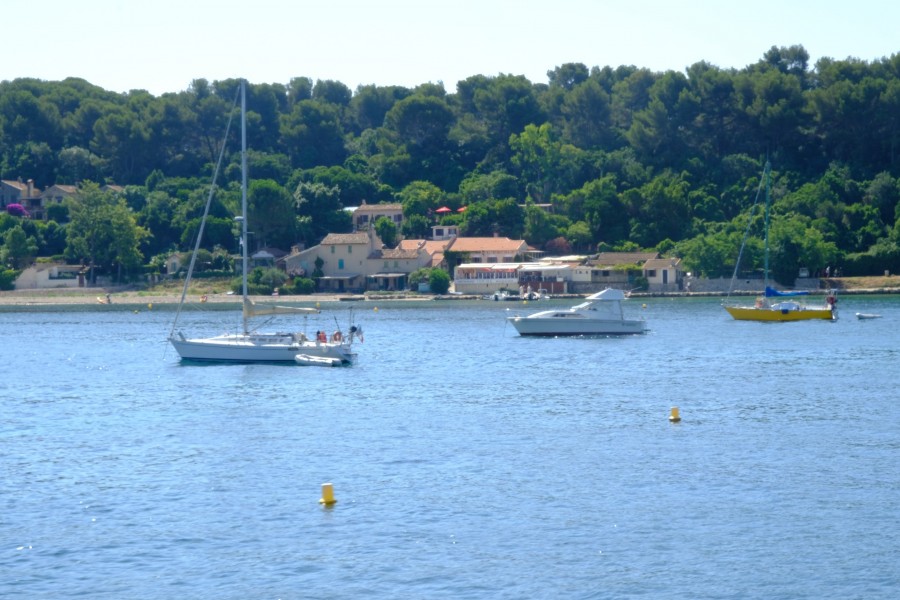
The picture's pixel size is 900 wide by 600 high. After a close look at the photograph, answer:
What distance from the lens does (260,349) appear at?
5769 cm

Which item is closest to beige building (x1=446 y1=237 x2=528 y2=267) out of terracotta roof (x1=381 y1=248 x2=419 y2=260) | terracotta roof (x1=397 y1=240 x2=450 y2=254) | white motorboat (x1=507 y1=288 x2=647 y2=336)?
terracotta roof (x1=397 y1=240 x2=450 y2=254)

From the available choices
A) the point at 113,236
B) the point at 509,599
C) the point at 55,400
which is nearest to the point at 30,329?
the point at 113,236

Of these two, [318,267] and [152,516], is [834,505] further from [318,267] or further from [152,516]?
[318,267]

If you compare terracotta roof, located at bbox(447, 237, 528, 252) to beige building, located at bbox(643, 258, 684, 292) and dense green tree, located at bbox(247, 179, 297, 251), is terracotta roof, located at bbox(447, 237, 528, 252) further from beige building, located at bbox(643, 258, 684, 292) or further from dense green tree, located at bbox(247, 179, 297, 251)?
dense green tree, located at bbox(247, 179, 297, 251)

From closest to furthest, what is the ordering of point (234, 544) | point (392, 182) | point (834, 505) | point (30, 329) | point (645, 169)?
point (234, 544)
point (834, 505)
point (30, 329)
point (645, 169)
point (392, 182)

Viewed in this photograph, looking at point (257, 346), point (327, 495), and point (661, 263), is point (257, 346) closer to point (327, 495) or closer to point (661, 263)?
point (327, 495)

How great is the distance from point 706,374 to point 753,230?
61.1m

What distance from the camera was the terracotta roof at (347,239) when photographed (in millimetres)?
118938

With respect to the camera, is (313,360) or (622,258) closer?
(313,360)

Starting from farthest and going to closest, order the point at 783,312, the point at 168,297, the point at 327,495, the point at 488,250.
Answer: the point at 488,250 < the point at 168,297 < the point at 783,312 < the point at 327,495

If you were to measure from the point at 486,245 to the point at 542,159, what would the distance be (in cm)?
1804

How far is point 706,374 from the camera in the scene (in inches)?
2112

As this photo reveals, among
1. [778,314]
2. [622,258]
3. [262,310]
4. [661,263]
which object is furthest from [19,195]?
[262,310]

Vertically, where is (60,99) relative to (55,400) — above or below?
above
